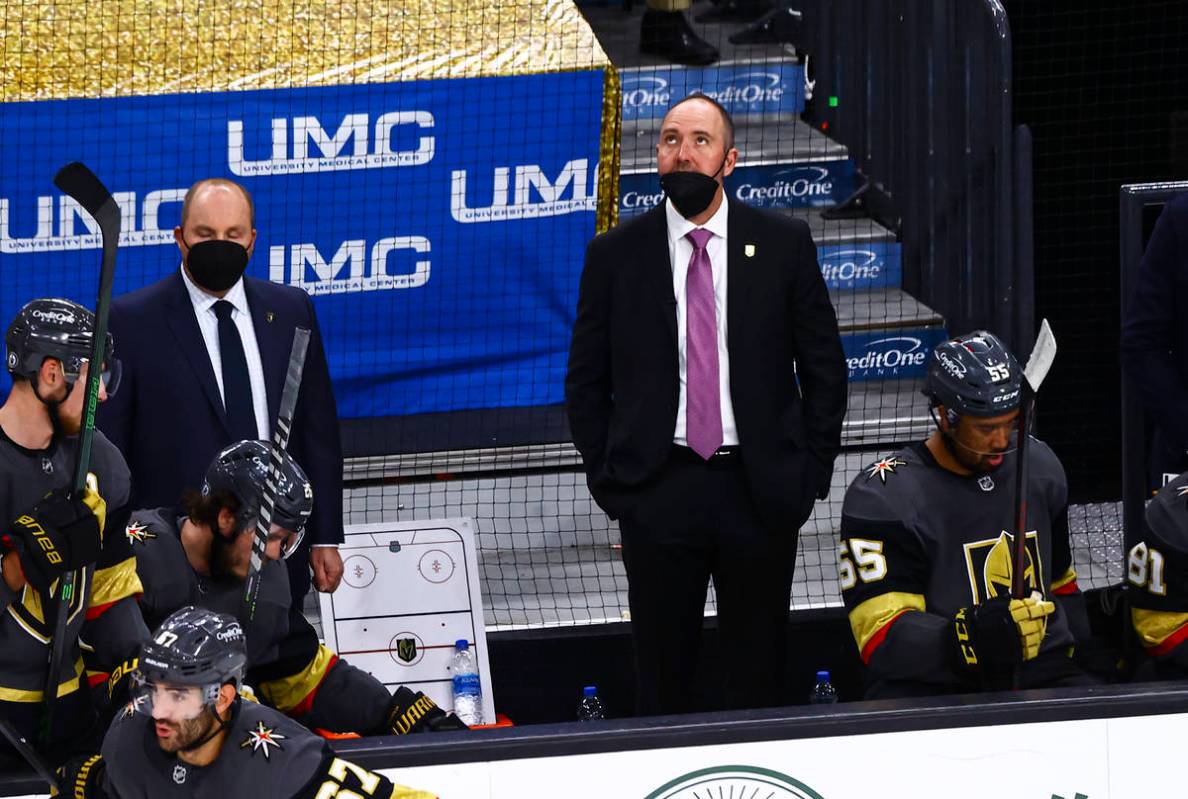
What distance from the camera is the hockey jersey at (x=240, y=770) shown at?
3684 millimetres

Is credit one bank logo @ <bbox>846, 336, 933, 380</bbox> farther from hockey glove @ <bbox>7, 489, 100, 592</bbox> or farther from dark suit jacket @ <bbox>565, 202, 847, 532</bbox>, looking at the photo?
hockey glove @ <bbox>7, 489, 100, 592</bbox>

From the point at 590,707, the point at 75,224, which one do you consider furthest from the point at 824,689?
the point at 75,224

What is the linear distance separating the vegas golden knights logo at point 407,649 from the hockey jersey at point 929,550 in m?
1.65

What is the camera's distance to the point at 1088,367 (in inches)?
325

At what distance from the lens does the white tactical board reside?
575 cm

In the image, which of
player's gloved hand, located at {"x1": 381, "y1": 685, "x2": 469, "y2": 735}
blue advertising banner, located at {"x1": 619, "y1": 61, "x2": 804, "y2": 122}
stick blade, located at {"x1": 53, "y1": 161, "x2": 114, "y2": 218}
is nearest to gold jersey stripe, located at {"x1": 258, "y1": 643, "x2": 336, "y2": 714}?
player's gloved hand, located at {"x1": 381, "y1": 685, "x2": 469, "y2": 735}

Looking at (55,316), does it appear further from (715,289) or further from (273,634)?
(715,289)

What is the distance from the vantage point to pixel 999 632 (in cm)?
432

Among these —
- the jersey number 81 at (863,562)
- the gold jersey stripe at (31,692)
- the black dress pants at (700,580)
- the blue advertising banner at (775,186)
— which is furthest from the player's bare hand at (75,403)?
the blue advertising banner at (775,186)

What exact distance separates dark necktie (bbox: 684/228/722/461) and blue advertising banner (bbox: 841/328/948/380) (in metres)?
2.61

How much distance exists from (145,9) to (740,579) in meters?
3.68

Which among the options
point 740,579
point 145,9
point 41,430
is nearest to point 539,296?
point 145,9

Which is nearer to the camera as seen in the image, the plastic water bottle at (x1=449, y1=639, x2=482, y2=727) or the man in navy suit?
the man in navy suit

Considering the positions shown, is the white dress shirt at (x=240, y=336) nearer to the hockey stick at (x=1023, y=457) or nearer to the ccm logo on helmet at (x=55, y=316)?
the ccm logo on helmet at (x=55, y=316)
